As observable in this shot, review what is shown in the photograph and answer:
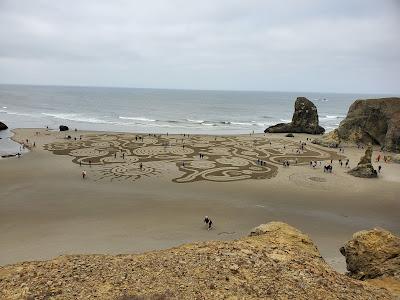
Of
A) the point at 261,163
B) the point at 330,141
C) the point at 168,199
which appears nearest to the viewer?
the point at 168,199

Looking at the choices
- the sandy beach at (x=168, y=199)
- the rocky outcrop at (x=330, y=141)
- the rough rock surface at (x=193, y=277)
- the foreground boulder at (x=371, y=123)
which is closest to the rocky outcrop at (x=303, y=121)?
the foreground boulder at (x=371, y=123)

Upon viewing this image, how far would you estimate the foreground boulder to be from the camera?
69.2 meters

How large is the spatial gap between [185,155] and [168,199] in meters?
22.9

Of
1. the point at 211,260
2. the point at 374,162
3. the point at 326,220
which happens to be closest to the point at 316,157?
the point at 374,162

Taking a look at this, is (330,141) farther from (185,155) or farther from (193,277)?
(193,277)

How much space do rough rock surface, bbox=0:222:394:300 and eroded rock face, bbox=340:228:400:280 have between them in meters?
2.82

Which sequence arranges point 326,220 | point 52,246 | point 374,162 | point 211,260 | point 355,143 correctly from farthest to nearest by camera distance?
1. point 355,143
2. point 374,162
3. point 326,220
4. point 52,246
5. point 211,260

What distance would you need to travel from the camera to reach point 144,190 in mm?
39375

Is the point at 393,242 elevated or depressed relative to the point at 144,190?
elevated

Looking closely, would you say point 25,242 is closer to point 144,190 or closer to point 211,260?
point 144,190

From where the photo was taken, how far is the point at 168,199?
3631 cm

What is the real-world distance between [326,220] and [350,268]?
16.3m

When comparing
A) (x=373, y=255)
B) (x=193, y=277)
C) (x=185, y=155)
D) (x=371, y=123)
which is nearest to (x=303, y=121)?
(x=371, y=123)

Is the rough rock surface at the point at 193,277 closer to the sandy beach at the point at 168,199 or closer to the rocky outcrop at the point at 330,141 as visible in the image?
the sandy beach at the point at 168,199
